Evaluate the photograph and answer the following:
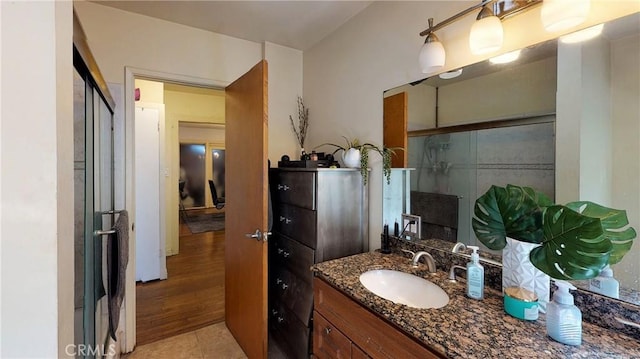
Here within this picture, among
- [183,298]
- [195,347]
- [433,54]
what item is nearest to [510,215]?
[433,54]

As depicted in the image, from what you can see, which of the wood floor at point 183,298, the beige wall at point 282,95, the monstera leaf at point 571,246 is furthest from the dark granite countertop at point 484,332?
the wood floor at point 183,298

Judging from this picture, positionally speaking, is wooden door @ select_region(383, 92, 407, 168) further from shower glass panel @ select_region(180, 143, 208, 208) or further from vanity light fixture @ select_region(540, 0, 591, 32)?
shower glass panel @ select_region(180, 143, 208, 208)

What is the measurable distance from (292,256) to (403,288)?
0.79 m

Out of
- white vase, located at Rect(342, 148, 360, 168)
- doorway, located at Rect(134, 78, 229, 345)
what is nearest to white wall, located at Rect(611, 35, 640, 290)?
white vase, located at Rect(342, 148, 360, 168)

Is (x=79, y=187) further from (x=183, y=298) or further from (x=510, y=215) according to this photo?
(x=183, y=298)

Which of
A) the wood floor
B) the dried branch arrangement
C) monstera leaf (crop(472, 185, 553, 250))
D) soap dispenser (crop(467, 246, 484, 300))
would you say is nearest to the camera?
monstera leaf (crop(472, 185, 553, 250))

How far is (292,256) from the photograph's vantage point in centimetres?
185

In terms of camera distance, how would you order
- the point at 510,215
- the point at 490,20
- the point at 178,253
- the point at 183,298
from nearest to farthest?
the point at 510,215 < the point at 490,20 < the point at 183,298 < the point at 178,253

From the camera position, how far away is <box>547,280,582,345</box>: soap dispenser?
0.77 metres

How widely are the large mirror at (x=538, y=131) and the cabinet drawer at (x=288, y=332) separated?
1.00 metres

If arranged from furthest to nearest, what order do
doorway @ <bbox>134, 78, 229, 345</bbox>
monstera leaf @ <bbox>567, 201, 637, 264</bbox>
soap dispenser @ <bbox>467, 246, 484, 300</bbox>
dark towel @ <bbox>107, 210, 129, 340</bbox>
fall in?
doorway @ <bbox>134, 78, 229, 345</bbox> < dark towel @ <bbox>107, 210, 129, 340</bbox> < soap dispenser @ <bbox>467, 246, 484, 300</bbox> < monstera leaf @ <bbox>567, 201, 637, 264</bbox>

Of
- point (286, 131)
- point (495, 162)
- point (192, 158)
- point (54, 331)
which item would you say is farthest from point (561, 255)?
point (192, 158)

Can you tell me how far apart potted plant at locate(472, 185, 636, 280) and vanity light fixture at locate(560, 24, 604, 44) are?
22.0 inches

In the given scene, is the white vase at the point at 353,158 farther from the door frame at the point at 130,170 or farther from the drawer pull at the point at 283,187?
the door frame at the point at 130,170
